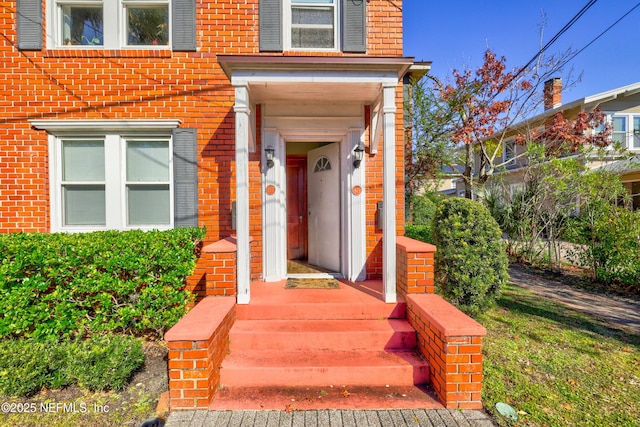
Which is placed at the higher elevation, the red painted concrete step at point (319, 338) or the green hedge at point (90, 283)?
the green hedge at point (90, 283)

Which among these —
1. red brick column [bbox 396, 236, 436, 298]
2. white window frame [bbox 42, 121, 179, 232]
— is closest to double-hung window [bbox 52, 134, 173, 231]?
white window frame [bbox 42, 121, 179, 232]

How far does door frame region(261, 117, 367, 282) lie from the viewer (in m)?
4.53

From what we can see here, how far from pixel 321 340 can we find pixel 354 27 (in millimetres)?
4318

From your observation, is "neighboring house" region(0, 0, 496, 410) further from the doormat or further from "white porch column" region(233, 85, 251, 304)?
"white porch column" region(233, 85, 251, 304)

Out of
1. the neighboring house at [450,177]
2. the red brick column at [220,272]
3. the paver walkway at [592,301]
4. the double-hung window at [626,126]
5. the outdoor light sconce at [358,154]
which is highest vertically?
the double-hung window at [626,126]

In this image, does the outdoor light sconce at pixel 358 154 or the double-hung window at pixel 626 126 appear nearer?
the outdoor light sconce at pixel 358 154

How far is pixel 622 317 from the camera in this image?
14.6 feet

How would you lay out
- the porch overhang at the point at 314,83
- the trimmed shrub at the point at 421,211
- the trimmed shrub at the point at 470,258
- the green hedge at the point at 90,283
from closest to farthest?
1. the green hedge at the point at 90,283
2. the porch overhang at the point at 314,83
3. the trimmed shrub at the point at 470,258
4. the trimmed shrub at the point at 421,211

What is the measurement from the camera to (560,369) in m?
3.04

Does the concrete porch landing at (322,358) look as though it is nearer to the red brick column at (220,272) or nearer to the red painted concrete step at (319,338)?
the red painted concrete step at (319,338)

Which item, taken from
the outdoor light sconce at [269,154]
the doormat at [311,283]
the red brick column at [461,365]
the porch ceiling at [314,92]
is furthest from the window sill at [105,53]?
the red brick column at [461,365]

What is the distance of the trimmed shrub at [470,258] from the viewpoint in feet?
12.5

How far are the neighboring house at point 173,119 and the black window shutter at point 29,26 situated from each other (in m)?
0.01

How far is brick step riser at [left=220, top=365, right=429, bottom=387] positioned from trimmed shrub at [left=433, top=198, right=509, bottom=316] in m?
1.41
